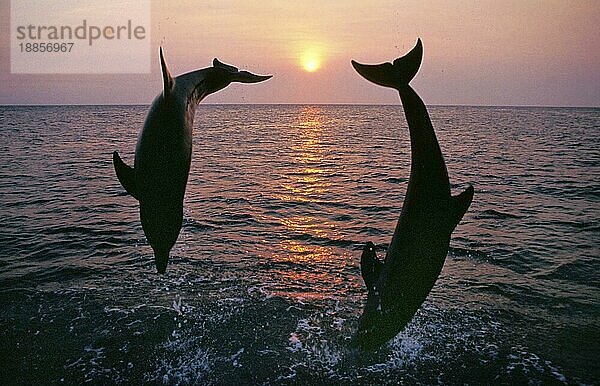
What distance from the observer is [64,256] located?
45.7 feet

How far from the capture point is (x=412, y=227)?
6.81m

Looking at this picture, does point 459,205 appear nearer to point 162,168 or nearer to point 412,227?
point 412,227

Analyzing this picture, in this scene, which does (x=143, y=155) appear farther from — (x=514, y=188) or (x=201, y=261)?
(x=514, y=188)

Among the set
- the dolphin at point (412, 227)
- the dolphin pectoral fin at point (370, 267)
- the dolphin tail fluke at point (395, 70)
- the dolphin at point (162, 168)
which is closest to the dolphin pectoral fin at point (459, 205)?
the dolphin at point (412, 227)

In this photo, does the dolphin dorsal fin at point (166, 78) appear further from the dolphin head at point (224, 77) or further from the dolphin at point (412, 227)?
the dolphin at point (412, 227)

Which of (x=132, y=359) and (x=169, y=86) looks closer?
(x=169, y=86)

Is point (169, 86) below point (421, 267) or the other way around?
the other way around

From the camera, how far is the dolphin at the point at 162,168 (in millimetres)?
6539

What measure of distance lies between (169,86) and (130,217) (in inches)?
526

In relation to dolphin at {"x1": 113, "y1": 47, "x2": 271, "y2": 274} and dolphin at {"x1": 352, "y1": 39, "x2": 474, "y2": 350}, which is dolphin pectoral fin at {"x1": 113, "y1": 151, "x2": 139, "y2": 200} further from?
dolphin at {"x1": 352, "y1": 39, "x2": 474, "y2": 350}

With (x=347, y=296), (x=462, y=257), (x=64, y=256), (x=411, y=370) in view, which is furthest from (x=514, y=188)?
(x=64, y=256)

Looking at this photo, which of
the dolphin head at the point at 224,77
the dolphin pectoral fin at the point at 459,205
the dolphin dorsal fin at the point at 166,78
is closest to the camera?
the dolphin dorsal fin at the point at 166,78

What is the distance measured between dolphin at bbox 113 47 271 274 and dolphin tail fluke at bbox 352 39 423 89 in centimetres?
253

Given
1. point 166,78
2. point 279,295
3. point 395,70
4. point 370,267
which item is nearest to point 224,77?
point 166,78
